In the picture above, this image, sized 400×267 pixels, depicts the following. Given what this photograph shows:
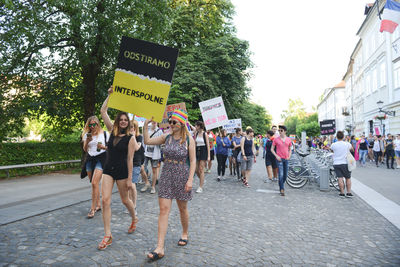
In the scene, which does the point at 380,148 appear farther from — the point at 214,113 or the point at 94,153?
the point at 94,153

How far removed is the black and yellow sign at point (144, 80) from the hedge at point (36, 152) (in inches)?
378

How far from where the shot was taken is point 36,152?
1331 centimetres

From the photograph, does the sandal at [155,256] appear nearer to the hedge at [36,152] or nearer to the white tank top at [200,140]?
the white tank top at [200,140]

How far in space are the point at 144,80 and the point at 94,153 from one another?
2.01 metres

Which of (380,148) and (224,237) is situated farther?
(380,148)

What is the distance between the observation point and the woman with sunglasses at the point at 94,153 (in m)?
5.76

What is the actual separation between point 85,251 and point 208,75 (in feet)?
64.5

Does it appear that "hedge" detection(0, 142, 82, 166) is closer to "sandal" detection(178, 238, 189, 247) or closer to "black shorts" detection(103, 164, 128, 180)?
"black shorts" detection(103, 164, 128, 180)

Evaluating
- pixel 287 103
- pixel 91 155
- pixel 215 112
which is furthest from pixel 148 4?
pixel 287 103

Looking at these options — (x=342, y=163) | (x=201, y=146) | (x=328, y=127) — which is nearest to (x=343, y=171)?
(x=342, y=163)

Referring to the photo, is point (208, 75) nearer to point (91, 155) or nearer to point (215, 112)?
point (215, 112)

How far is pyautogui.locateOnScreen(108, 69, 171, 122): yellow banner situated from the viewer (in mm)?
4617

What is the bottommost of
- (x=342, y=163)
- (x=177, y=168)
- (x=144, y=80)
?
(x=342, y=163)

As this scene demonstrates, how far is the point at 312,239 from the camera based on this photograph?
484 cm
